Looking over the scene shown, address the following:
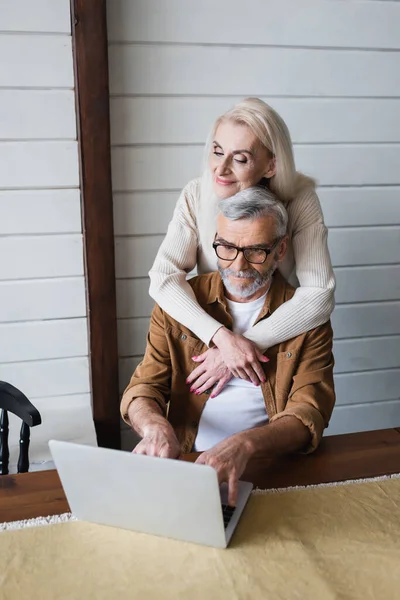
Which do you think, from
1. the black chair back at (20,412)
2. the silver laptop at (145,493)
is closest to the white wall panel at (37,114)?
the black chair back at (20,412)

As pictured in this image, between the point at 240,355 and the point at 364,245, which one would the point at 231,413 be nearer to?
the point at 240,355

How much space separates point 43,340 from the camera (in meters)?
2.33

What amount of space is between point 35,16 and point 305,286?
1234 mm

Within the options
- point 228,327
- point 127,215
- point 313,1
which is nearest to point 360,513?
point 228,327

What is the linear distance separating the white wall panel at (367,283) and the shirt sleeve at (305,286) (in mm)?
771

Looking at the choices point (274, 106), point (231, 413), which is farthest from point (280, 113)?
point (231, 413)

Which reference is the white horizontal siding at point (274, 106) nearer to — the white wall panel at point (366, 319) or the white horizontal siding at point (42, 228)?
the white wall panel at point (366, 319)

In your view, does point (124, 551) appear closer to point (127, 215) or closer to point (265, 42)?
point (127, 215)

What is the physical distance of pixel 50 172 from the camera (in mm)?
2170

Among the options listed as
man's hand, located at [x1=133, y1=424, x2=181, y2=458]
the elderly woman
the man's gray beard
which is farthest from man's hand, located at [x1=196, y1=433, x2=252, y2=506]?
the man's gray beard

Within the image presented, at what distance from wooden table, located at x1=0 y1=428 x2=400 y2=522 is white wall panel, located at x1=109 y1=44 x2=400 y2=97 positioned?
1333mm

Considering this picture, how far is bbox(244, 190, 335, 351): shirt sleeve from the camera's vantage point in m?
1.70

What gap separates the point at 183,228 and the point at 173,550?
1002mm

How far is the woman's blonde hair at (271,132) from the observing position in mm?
1707
